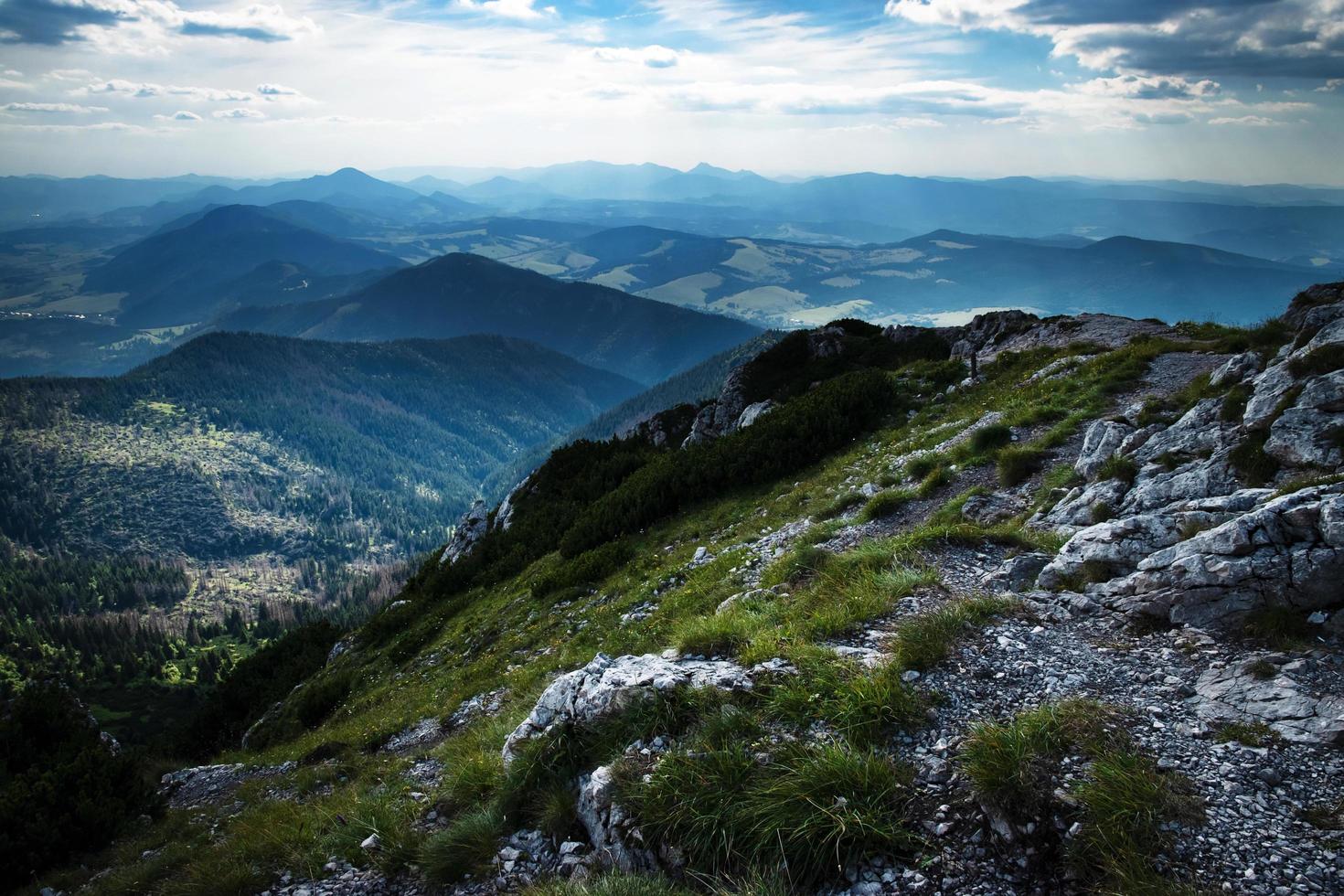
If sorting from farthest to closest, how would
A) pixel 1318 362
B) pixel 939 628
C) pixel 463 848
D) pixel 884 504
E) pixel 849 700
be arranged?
1. pixel 884 504
2. pixel 1318 362
3. pixel 939 628
4. pixel 463 848
5. pixel 849 700

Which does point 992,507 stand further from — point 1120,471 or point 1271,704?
point 1271,704

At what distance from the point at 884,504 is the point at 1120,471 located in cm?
510

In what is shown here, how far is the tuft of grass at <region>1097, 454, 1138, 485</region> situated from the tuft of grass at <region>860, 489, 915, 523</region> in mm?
4361

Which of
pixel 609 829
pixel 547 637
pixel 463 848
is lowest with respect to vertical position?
pixel 547 637

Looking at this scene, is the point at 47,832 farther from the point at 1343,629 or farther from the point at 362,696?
the point at 1343,629

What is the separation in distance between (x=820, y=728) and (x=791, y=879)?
1748 millimetres

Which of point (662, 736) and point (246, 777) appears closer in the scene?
point (662, 736)

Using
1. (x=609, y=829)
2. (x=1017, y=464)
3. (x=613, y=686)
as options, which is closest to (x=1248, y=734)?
(x=609, y=829)

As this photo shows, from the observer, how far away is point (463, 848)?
25.9 ft

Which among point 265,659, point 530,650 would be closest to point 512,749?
point 530,650

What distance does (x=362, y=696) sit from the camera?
23078 mm

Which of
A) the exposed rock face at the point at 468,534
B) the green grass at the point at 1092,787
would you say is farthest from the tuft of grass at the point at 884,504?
the exposed rock face at the point at 468,534

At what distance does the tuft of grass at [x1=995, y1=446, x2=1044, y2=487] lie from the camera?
15.9m

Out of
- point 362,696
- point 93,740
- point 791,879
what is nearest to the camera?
point 791,879
